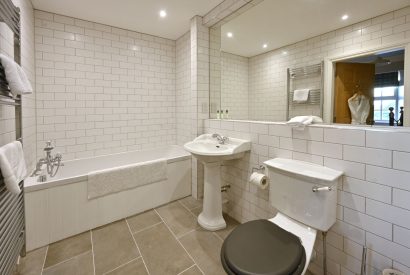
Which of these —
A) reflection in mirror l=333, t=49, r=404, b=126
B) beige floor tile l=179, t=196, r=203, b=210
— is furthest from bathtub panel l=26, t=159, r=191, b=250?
reflection in mirror l=333, t=49, r=404, b=126

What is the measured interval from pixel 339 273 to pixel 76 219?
234 centimetres

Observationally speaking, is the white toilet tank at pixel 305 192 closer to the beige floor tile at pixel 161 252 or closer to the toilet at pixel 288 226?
the toilet at pixel 288 226

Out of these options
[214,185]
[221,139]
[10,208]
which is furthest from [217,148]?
[10,208]

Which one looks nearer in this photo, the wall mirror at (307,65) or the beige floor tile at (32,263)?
the wall mirror at (307,65)

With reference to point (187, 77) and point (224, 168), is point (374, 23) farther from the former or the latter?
point (187, 77)

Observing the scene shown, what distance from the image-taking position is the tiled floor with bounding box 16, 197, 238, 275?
5.13 ft

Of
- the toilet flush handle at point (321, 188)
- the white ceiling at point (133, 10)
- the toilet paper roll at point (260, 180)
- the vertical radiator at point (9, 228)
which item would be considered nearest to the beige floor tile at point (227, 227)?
the toilet paper roll at point (260, 180)

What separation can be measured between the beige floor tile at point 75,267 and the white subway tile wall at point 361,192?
1.81m

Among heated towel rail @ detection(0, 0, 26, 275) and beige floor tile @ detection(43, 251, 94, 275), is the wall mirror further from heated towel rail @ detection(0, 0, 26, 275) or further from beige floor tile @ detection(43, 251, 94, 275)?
beige floor tile @ detection(43, 251, 94, 275)

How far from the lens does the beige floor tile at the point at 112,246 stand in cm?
162

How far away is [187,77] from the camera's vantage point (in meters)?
3.10

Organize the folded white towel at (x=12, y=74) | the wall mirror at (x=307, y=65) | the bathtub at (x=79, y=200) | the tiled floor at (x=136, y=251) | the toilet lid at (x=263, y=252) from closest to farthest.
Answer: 1. the toilet lid at (x=263, y=252)
2. the folded white towel at (x=12, y=74)
3. the wall mirror at (x=307, y=65)
4. the tiled floor at (x=136, y=251)
5. the bathtub at (x=79, y=200)

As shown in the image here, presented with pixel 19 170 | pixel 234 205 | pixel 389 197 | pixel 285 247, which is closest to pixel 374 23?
pixel 389 197

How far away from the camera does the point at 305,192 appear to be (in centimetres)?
127
